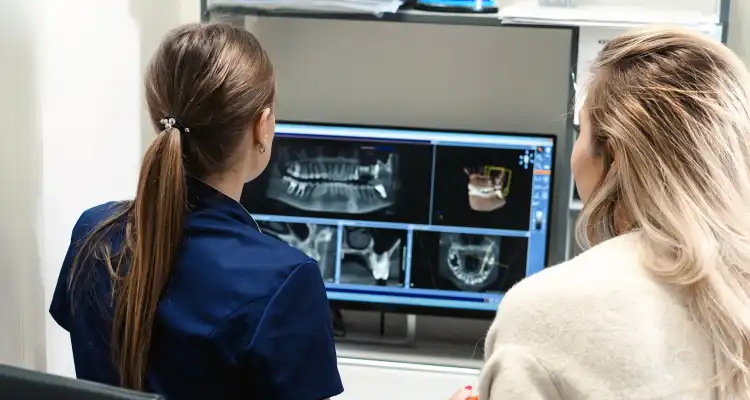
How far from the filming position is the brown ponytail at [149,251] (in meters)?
1.26

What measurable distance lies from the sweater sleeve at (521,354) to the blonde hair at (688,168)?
15cm

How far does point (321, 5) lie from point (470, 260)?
26.8 inches

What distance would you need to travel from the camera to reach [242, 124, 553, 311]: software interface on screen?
217 centimetres

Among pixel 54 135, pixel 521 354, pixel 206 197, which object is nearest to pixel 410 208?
pixel 54 135

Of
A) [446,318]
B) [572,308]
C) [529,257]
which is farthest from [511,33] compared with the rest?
[572,308]

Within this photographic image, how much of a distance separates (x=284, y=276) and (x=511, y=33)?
1.24 metres

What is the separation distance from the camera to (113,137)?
82.0 inches

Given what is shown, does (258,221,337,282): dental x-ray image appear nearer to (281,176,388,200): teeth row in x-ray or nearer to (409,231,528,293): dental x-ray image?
(281,176,388,200): teeth row in x-ray

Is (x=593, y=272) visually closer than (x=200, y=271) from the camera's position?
Yes

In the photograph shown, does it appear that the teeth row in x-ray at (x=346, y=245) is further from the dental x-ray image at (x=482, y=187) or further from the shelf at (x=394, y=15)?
the shelf at (x=394, y=15)

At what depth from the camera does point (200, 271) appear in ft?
4.18

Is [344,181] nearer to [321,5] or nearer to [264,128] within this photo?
[321,5]

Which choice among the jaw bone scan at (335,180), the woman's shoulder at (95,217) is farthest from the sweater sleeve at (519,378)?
the jaw bone scan at (335,180)

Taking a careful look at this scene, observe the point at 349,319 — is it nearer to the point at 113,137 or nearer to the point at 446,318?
the point at 446,318
